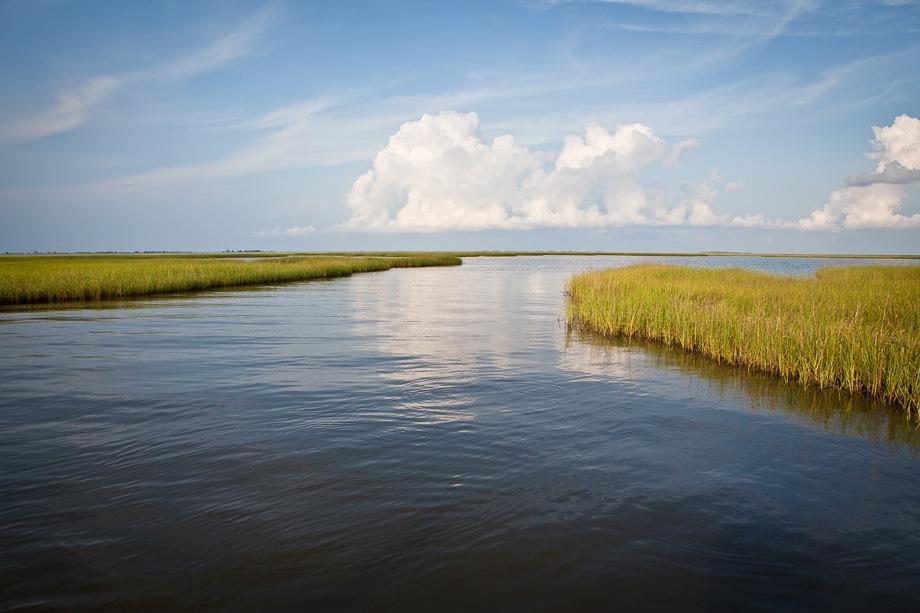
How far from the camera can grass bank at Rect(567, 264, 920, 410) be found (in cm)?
1195

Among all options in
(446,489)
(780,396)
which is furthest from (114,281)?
(780,396)

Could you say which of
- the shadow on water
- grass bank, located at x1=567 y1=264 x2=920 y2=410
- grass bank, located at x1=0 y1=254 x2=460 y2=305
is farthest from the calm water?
grass bank, located at x1=0 y1=254 x2=460 y2=305

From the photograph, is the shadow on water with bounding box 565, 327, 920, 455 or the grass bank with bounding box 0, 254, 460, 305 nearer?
the shadow on water with bounding box 565, 327, 920, 455

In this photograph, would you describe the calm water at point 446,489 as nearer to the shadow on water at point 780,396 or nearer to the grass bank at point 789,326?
the shadow on water at point 780,396

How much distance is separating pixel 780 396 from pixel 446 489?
8900mm

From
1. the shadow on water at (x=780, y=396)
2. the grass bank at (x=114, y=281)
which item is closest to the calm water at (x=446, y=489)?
the shadow on water at (x=780, y=396)

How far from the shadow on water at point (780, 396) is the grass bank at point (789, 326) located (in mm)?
394

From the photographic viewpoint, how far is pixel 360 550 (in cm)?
565

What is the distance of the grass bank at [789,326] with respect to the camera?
11.9m

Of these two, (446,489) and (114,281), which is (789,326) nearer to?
(446,489)

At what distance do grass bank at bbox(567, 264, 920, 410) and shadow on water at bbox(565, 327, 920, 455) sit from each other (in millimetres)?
394

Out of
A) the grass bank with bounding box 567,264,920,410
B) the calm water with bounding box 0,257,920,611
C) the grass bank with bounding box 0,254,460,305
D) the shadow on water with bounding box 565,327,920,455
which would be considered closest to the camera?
the calm water with bounding box 0,257,920,611

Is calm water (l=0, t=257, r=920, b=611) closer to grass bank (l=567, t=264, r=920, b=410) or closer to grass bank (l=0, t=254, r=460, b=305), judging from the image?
grass bank (l=567, t=264, r=920, b=410)

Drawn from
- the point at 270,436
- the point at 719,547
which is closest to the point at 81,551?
the point at 270,436
